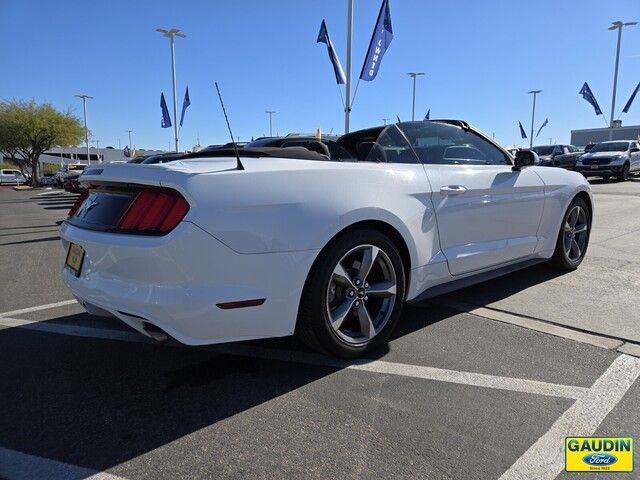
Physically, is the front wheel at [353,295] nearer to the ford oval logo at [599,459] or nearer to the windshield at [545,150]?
the ford oval logo at [599,459]

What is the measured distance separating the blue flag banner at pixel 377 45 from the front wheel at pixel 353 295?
14.1m

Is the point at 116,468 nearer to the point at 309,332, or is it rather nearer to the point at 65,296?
the point at 309,332

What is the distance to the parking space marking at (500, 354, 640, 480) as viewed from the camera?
1991 mm

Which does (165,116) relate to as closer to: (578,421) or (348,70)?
(348,70)

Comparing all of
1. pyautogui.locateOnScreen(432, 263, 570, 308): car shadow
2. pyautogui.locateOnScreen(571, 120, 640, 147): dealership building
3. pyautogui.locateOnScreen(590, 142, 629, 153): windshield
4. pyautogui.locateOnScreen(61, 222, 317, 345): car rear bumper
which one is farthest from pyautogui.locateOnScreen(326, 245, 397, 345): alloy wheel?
pyautogui.locateOnScreen(571, 120, 640, 147): dealership building

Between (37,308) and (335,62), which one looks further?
(335,62)

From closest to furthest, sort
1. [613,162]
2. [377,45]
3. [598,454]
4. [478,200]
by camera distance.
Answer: [598,454] → [478,200] → [377,45] → [613,162]

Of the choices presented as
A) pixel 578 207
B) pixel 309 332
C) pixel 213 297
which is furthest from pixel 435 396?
pixel 578 207

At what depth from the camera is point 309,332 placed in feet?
9.03

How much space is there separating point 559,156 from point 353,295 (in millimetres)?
27423

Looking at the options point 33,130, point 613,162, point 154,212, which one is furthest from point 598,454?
point 33,130

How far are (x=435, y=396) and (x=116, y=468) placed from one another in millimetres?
1555

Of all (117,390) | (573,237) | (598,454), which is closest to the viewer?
(598,454)

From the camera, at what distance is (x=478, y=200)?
11.9 feet
